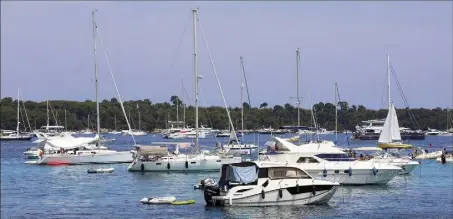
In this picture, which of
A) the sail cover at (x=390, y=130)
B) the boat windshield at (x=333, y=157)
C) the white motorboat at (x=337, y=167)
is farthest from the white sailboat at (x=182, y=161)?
the sail cover at (x=390, y=130)

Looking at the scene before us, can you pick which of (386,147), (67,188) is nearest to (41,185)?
(67,188)

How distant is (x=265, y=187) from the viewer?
5119cm

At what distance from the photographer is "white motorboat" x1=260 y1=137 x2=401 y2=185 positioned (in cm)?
6406

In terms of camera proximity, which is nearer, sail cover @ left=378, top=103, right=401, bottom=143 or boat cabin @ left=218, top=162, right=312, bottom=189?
boat cabin @ left=218, top=162, right=312, bottom=189

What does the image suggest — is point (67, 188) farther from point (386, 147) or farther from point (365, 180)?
point (386, 147)

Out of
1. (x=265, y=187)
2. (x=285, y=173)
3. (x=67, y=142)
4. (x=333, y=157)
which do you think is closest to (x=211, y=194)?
(x=265, y=187)

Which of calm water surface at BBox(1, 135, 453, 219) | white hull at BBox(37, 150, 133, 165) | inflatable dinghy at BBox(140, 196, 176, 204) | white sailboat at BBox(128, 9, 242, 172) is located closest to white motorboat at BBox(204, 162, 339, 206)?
calm water surface at BBox(1, 135, 453, 219)

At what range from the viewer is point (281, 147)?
2771 inches

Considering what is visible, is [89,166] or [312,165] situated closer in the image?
[312,165]

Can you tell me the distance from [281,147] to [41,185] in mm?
19132

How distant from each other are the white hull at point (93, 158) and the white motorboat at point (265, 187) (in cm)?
4269

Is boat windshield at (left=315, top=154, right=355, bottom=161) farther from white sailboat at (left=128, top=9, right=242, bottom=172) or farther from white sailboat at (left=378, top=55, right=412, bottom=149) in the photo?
white sailboat at (left=378, top=55, right=412, bottom=149)

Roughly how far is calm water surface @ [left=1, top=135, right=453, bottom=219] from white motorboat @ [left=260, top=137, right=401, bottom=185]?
0.82 metres

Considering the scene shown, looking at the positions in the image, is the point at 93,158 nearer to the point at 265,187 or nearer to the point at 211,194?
the point at 211,194
